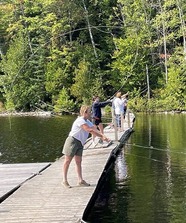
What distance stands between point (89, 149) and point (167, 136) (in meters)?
6.48

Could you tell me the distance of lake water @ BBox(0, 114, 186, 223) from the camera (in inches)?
360

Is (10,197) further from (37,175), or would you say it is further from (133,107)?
(133,107)

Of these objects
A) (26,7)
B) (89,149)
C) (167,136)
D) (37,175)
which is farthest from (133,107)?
(37,175)

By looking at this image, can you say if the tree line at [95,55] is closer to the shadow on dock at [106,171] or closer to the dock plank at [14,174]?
the shadow on dock at [106,171]

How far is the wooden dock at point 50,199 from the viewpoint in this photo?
310 inches

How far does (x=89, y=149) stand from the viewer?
53.5 feet

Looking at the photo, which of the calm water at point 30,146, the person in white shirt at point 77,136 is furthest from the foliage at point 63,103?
the person in white shirt at point 77,136

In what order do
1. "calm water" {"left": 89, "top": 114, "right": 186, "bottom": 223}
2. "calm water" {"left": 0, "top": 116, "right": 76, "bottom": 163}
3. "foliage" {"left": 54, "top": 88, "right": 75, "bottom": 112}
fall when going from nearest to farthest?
"calm water" {"left": 89, "top": 114, "right": 186, "bottom": 223} → "calm water" {"left": 0, "top": 116, "right": 76, "bottom": 163} → "foliage" {"left": 54, "top": 88, "right": 75, "bottom": 112}

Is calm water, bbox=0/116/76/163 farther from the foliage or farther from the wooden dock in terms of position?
the foliage

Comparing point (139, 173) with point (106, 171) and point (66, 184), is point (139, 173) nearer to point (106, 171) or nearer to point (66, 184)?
point (106, 171)

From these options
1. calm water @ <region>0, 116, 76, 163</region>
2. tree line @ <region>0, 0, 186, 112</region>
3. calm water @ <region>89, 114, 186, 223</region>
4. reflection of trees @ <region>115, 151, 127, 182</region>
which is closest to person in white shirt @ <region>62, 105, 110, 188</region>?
calm water @ <region>89, 114, 186, 223</region>

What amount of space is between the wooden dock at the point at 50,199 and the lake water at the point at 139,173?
1.52 ft

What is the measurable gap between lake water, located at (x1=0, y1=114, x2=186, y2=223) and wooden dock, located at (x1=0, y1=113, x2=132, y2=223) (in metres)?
0.46

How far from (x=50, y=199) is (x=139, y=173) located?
14.7 feet
